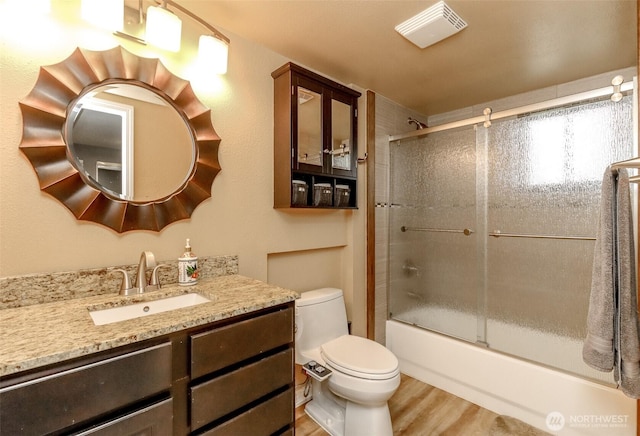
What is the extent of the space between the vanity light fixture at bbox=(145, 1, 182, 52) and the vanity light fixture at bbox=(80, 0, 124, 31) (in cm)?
11

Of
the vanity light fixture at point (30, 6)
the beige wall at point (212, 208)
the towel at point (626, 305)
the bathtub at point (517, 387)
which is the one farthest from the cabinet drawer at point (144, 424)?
the bathtub at point (517, 387)

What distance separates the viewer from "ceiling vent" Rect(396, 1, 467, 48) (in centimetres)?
142

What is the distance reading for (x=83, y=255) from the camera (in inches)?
47.1

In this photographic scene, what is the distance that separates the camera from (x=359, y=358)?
1.61m

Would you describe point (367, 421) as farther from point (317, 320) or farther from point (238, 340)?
point (238, 340)

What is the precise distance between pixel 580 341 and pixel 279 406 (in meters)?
1.87

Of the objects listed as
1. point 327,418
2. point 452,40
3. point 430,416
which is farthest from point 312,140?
point 430,416

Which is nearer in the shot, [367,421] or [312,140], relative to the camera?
[367,421]

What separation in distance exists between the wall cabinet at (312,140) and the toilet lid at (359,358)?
2.78 ft

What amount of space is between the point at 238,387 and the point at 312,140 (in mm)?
1340

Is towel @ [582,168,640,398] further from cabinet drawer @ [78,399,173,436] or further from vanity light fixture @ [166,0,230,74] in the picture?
vanity light fixture @ [166,0,230,74]

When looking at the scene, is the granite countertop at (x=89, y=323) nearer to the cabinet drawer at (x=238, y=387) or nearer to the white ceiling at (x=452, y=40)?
the cabinet drawer at (x=238, y=387)

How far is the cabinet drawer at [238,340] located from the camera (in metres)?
0.95

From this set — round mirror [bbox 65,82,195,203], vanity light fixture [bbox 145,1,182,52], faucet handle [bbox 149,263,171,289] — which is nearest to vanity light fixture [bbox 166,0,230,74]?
vanity light fixture [bbox 145,1,182,52]
